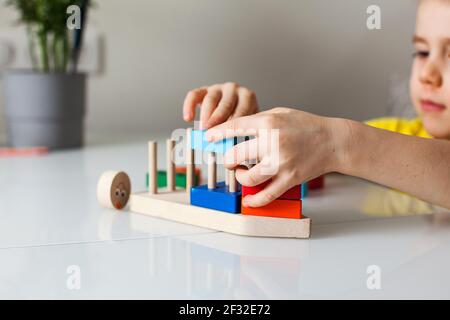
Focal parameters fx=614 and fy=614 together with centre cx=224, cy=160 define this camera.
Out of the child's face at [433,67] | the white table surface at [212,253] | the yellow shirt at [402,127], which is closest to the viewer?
the white table surface at [212,253]

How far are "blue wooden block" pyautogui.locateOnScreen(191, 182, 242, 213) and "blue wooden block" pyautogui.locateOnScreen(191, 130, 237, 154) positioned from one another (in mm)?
43

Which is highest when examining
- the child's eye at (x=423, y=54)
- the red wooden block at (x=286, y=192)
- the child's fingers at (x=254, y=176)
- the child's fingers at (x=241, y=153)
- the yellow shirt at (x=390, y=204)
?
the child's eye at (x=423, y=54)

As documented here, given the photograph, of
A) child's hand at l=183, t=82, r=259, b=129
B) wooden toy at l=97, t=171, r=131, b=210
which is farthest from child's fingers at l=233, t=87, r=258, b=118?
wooden toy at l=97, t=171, r=131, b=210

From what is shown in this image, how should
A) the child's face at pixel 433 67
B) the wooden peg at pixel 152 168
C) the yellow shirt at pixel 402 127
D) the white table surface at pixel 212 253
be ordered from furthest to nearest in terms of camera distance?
the yellow shirt at pixel 402 127
the child's face at pixel 433 67
the wooden peg at pixel 152 168
the white table surface at pixel 212 253

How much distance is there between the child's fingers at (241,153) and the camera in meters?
0.61

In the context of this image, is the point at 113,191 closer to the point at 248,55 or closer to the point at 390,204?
the point at 390,204

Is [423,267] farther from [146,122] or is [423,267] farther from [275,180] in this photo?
[146,122]

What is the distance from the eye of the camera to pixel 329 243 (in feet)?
1.99

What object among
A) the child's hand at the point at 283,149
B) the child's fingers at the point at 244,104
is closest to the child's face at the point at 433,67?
the child's fingers at the point at 244,104

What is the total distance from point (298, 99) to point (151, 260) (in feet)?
3.56

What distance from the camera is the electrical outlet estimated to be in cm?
148

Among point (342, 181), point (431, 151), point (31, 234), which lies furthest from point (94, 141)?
point (431, 151)

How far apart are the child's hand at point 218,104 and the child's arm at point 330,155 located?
12 centimetres

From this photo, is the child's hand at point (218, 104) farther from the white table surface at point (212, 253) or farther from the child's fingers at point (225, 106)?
the white table surface at point (212, 253)
